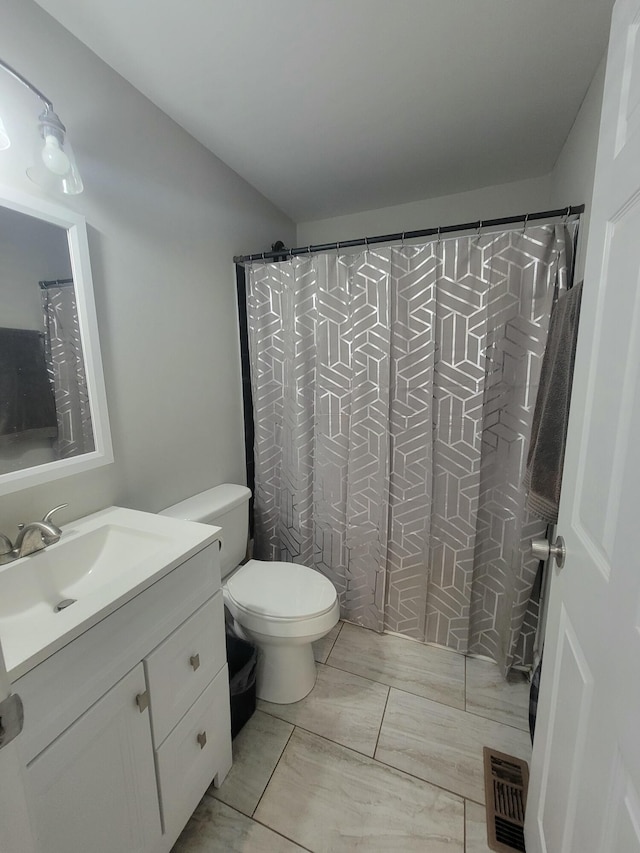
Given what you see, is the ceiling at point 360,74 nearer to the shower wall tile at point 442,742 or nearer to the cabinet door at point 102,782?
the cabinet door at point 102,782

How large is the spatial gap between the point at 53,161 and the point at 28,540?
1012mm

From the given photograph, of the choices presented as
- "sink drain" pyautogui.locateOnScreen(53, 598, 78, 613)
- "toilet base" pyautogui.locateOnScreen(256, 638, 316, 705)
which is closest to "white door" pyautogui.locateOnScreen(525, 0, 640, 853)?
"toilet base" pyautogui.locateOnScreen(256, 638, 316, 705)

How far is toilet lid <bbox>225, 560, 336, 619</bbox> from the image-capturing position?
135cm

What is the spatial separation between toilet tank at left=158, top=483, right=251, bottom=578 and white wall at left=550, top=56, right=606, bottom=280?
5.35ft

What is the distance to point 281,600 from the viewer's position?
139 cm

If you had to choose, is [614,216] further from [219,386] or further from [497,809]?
[497,809]

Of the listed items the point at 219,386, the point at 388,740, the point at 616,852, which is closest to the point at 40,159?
the point at 219,386

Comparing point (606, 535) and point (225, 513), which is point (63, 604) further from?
point (606, 535)

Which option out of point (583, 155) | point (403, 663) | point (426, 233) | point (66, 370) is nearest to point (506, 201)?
point (583, 155)

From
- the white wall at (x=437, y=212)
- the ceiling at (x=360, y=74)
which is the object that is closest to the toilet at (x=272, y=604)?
the ceiling at (x=360, y=74)

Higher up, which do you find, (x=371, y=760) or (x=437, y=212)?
(x=437, y=212)

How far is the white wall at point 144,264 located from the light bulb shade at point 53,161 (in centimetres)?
4

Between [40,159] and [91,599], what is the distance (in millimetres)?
1180

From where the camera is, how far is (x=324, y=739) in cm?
130
